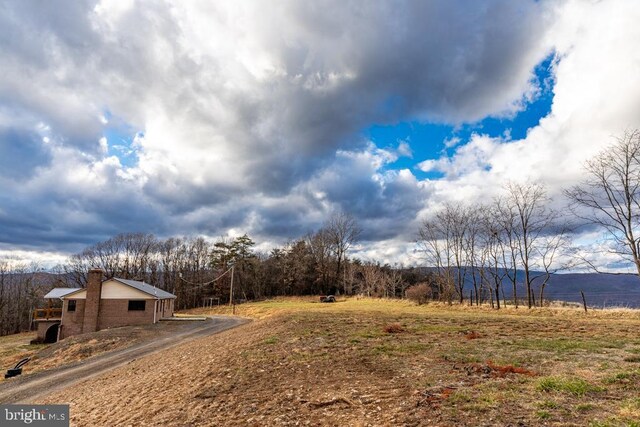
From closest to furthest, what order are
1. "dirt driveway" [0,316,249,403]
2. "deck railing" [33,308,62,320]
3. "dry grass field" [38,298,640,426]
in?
"dry grass field" [38,298,640,426] → "dirt driveway" [0,316,249,403] → "deck railing" [33,308,62,320]

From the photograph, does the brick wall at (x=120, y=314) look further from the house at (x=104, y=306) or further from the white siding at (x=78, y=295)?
the white siding at (x=78, y=295)

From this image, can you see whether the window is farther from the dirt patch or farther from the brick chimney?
Result: the dirt patch

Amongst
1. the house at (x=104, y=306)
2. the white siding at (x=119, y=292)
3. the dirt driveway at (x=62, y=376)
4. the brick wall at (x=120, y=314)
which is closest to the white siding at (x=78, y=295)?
the house at (x=104, y=306)

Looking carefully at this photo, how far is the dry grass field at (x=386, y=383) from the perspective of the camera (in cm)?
Answer: 714

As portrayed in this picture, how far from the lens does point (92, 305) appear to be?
39531 millimetres

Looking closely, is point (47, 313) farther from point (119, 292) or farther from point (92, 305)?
point (119, 292)

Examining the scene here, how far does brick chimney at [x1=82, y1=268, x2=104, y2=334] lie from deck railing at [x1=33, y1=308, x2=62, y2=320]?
6.30 meters

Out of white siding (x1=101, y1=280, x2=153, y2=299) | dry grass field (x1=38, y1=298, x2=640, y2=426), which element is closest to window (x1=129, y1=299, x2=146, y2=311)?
white siding (x1=101, y1=280, x2=153, y2=299)

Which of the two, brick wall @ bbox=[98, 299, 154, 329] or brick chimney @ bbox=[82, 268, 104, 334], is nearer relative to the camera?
brick chimney @ bbox=[82, 268, 104, 334]

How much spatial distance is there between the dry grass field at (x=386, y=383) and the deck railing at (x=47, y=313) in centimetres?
3390

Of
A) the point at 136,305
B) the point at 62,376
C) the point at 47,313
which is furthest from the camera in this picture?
the point at 47,313

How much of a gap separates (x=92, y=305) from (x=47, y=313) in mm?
8090

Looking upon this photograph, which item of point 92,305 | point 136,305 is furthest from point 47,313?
point 136,305

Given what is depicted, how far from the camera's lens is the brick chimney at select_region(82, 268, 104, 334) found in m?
39.4
